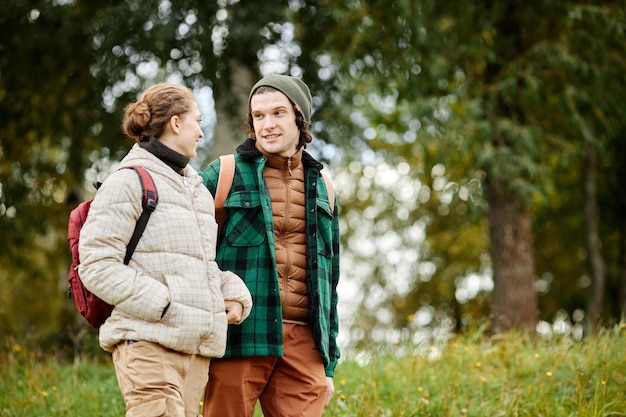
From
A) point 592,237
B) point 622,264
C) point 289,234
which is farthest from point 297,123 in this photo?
point 622,264

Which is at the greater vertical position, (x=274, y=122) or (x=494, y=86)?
(x=494, y=86)

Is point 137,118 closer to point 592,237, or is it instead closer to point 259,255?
point 259,255

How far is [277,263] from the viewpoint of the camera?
3305mm

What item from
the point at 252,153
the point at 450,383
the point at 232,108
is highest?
the point at 232,108

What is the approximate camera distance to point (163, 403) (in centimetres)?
271

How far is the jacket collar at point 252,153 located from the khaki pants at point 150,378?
956mm

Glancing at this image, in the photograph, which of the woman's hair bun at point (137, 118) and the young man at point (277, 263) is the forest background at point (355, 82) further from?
the woman's hair bun at point (137, 118)

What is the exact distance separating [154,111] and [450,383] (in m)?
3.27

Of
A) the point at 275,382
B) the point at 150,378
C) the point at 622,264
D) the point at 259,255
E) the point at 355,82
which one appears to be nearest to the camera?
the point at 150,378

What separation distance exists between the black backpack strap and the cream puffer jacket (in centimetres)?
2

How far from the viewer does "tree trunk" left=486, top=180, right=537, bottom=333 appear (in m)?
8.88

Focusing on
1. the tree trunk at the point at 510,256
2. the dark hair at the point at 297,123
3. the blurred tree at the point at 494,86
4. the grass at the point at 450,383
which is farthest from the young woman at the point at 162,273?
the tree trunk at the point at 510,256

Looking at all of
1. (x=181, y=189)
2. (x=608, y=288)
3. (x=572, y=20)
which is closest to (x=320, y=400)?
(x=181, y=189)

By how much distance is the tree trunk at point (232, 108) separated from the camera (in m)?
8.38
